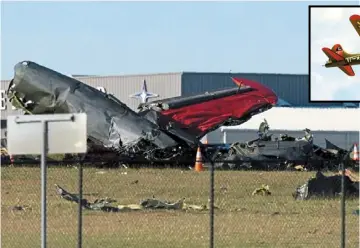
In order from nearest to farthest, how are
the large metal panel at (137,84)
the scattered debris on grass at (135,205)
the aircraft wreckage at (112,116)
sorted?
the scattered debris on grass at (135,205) → the aircraft wreckage at (112,116) → the large metal panel at (137,84)

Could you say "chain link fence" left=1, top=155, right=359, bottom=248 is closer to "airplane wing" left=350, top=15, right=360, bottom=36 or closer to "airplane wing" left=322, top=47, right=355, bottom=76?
"airplane wing" left=322, top=47, right=355, bottom=76

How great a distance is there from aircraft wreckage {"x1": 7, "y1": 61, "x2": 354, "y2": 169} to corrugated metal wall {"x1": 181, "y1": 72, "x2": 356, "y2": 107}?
2985cm

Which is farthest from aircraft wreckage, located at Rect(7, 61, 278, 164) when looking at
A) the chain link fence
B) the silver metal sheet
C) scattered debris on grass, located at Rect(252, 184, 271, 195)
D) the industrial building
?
the industrial building

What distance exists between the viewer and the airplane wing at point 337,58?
962 inches

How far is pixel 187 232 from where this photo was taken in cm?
1670

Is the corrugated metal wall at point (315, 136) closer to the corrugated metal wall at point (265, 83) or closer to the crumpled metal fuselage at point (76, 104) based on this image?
the corrugated metal wall at point (265, 83)

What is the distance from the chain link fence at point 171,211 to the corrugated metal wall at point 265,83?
39496 millimetres

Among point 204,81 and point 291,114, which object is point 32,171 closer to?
point 291,114

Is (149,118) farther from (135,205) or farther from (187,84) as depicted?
(187,84)

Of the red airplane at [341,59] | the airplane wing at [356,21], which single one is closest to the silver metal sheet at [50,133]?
the airplane wing at [356,21]

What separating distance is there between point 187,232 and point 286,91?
56.4 m

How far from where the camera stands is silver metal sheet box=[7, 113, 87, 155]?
10570 mm

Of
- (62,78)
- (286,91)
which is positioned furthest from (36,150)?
(286,91)

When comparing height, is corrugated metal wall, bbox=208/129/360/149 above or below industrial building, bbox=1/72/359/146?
below
